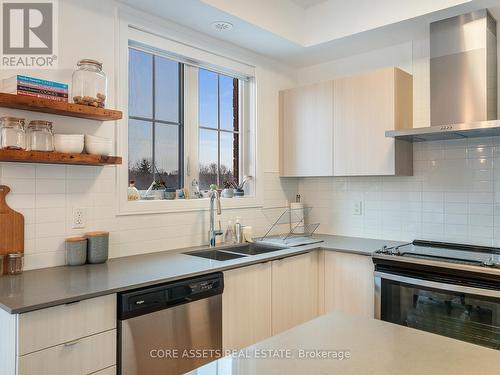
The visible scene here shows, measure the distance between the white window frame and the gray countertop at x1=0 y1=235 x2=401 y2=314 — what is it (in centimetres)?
34

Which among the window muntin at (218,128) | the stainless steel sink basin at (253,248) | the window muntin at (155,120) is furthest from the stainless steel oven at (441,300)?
the window muntin at (155,120)

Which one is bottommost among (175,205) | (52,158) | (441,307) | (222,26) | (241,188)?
(441,307)

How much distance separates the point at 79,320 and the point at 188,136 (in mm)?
1671

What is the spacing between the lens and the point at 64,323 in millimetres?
1539

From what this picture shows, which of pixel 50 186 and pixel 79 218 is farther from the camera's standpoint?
pixel 79 218

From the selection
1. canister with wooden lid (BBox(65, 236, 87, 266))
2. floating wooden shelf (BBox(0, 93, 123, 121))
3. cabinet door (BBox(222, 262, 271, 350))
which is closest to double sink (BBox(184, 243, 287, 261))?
cabinet door (BBox(222, 262, 271, 350))

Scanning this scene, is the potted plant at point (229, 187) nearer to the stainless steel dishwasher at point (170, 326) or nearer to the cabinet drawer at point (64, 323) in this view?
the stainless steel dishwasher at point (170, 326)

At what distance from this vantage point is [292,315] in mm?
2711

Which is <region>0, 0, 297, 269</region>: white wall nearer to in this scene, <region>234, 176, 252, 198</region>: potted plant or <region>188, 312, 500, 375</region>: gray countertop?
<region>234, 176, 252, 198</region>: potted plant

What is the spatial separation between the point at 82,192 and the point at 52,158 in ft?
1.20

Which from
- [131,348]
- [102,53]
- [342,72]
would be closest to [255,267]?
[131,348]

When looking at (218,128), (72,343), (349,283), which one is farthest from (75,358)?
(218,128)

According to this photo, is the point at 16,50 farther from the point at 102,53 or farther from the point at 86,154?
the point at 86,154

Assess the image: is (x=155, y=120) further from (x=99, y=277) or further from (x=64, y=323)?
(x=64, y=323)
